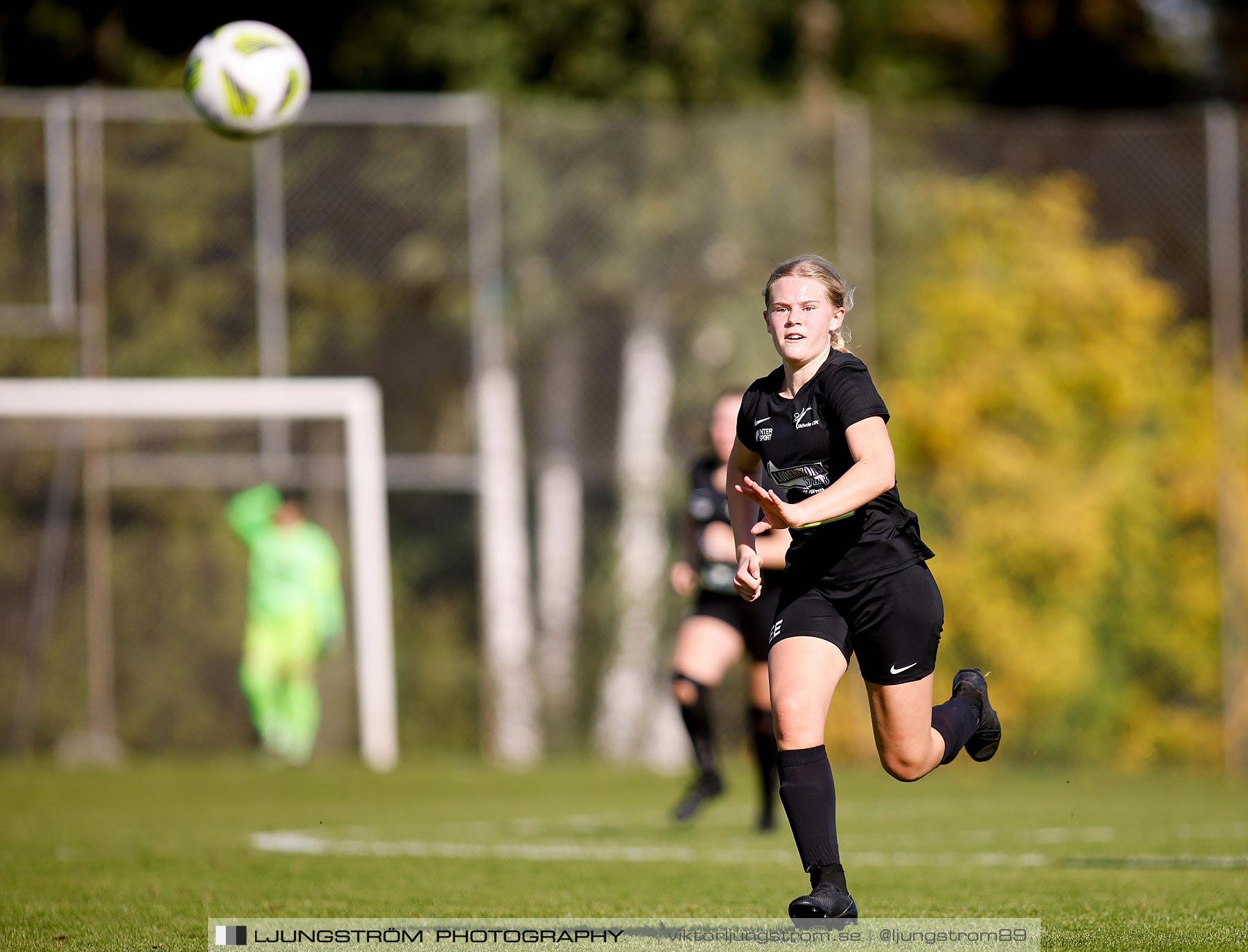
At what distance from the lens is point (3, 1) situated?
1761 cm

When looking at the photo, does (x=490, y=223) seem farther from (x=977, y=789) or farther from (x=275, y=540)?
(x=977, y=789)

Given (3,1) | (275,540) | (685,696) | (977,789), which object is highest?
(3,1)

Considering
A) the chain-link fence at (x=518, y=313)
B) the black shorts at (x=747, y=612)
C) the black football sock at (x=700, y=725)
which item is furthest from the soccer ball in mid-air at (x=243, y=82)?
the chain-link fence at (x=518, y=313)

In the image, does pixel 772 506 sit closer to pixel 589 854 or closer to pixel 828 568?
pixel 828 568

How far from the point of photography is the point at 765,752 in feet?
28.8

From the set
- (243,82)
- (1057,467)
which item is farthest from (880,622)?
(1057,467)

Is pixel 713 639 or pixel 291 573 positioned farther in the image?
pixel 291 573

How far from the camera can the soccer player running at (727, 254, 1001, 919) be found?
4836mm

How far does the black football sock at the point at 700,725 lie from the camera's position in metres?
8.91

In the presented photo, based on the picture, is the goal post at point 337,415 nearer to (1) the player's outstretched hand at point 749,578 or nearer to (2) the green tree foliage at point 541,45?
(2) the green tree foliage at point 541,45

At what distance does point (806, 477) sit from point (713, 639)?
4.00 m

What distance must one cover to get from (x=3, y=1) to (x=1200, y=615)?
511 inches

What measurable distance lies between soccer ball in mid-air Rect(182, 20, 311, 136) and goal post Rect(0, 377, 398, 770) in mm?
5844

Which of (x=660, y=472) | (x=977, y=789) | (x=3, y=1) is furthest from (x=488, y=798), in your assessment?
(x=3, y=1)
